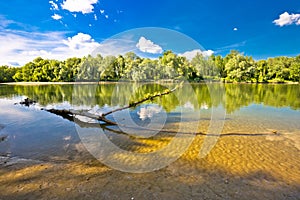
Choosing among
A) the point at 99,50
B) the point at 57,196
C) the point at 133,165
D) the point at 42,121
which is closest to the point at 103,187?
the point at 57,196

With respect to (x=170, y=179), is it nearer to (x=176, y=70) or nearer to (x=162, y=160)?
(x=162, y=160)

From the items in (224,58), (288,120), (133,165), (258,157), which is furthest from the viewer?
(224,58)

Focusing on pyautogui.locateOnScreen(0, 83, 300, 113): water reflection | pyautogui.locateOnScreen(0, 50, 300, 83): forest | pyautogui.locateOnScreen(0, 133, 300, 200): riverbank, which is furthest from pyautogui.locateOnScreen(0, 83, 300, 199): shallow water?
pyautogui.locateOnScreen(0, 50, 300, 83): forest

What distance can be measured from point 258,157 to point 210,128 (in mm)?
4022

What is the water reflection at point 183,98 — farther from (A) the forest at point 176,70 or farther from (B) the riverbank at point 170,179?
(A) the forest at point 176,70

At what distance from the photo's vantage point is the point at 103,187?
5.03 meters

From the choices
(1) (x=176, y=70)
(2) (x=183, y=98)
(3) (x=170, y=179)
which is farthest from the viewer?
(1) (x=176, y=70)

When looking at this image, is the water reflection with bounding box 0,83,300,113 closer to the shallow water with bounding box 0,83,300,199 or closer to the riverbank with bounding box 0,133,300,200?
the shallow water with bounding box 0,83,300,199

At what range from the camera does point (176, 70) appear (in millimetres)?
69125

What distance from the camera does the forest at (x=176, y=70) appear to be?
65750mm

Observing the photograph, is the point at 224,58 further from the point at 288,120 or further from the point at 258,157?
the point at 258,157

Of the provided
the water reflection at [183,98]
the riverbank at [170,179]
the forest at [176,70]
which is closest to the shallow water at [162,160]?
the riverbank at [170,179]

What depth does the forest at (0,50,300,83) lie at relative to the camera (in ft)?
216

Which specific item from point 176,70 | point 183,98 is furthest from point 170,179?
point 176,70
